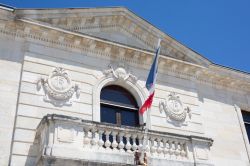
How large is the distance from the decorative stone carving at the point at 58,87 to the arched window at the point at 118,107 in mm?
1277

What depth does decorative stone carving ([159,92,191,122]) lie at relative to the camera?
1460 centimetres

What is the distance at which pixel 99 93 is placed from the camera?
13.8 m

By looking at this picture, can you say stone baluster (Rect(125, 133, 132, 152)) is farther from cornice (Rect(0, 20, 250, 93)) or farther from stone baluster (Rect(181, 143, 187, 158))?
cornice (Rect(0, 20, 250, 93))

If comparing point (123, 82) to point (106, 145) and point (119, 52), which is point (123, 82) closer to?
point (119, 52)

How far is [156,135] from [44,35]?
5.35m

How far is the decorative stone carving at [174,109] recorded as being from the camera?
1460cm

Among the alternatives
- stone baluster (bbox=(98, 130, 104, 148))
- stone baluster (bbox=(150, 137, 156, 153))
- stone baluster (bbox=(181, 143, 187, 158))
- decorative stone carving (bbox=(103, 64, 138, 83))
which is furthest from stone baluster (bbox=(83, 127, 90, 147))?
decorative stone carving (bbox=(103, 64, 138, 83))

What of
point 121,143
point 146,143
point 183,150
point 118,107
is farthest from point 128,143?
point 118,107

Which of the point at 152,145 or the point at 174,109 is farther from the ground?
the point at 174,109

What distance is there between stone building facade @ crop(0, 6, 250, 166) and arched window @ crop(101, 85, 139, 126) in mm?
277

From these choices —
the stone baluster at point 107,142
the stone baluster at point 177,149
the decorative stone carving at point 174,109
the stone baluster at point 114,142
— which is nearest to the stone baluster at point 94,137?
the stone baluster at point 107,142

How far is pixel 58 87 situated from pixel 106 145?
2829mm

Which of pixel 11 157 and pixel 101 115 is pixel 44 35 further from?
pixel 11 157

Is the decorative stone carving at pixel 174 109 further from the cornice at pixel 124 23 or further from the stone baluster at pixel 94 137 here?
the stone baluster at pixel 94 137
